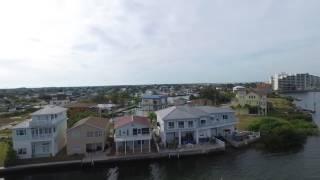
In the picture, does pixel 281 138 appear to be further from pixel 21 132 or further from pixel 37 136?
pixel 21 132

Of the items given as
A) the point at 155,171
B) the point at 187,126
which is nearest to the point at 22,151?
the point at 155,171

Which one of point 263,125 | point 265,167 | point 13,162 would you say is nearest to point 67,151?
point 13,162

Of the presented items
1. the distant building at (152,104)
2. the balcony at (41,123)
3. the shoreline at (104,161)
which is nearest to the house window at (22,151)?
the shoreline at (104,161)

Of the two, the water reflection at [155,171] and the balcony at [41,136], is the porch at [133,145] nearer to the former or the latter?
the water reflection at [155,171]

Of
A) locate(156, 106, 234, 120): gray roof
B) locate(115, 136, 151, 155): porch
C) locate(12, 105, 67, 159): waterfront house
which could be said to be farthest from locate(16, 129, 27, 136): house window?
locate(156, 106, 234, 120): gray roof

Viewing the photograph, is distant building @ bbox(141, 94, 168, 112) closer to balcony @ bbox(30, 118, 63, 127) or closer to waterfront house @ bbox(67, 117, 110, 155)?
waterfront house @ bbox(67, 117, 110, 155)

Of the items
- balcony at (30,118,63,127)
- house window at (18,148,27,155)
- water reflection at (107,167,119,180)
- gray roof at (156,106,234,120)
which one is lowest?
water reflection at (107,167,119,180)
